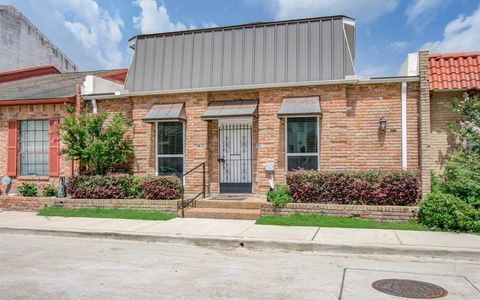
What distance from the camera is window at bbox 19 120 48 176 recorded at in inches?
559

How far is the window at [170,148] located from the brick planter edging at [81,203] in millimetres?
1796

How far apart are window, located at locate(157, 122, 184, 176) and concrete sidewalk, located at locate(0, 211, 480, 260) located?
282 cm

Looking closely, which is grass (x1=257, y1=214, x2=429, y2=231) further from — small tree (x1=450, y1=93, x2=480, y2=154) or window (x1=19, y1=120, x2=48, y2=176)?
window (x1=19, y1=120, x2=48, y2=176)

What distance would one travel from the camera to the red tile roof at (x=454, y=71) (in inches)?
429

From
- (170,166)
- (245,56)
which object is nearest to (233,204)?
(170,166)

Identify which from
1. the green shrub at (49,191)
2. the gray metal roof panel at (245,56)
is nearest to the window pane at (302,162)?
the gray metal roof panel at (245,56)

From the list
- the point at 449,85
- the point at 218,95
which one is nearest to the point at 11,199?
the point at 218,95

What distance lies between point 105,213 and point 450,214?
8.50m

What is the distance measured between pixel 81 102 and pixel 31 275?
8671mm

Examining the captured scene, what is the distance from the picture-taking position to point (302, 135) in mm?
12117

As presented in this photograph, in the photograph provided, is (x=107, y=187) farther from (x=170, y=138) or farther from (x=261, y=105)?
(x=261, y=105)

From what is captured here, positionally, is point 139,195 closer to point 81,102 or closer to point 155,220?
point 155,220

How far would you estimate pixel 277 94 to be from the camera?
12234mm

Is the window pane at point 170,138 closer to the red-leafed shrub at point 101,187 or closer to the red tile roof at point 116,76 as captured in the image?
the red-leafed shrub at point 101,187
